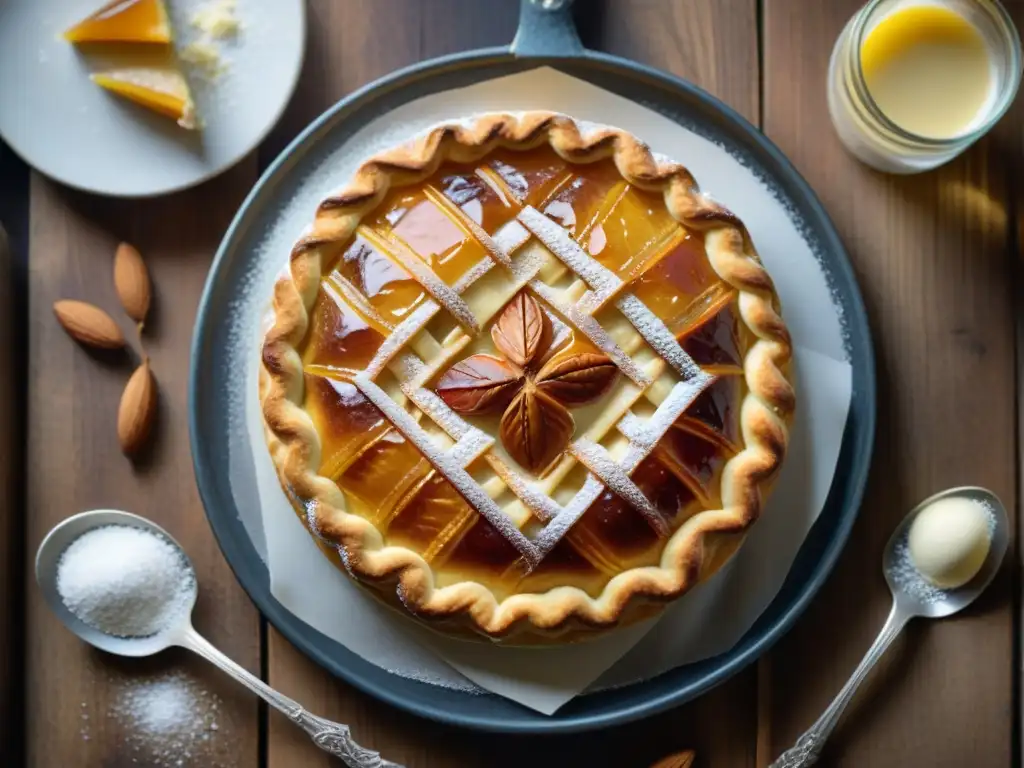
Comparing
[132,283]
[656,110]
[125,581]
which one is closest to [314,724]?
[125,581]

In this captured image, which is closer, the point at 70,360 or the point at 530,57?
the point at 530,57

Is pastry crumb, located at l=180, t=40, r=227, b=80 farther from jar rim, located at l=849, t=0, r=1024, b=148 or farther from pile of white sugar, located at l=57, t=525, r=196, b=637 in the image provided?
jar rim, located at l=849, t=0, r=1024, b=148

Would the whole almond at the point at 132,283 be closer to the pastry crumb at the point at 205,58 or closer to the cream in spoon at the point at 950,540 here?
the pastry crumb at the point at 205,58

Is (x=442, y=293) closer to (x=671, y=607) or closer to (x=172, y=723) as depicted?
(x=671, y=607)

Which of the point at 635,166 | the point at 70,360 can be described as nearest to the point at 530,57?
the point at 635,166

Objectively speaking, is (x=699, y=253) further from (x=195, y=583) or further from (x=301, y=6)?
(x=195, y=583)

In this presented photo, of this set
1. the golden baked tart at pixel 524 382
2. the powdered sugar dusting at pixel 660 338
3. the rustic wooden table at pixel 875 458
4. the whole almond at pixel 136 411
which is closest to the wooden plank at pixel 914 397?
the rustic wooden table at pixel 875 458
